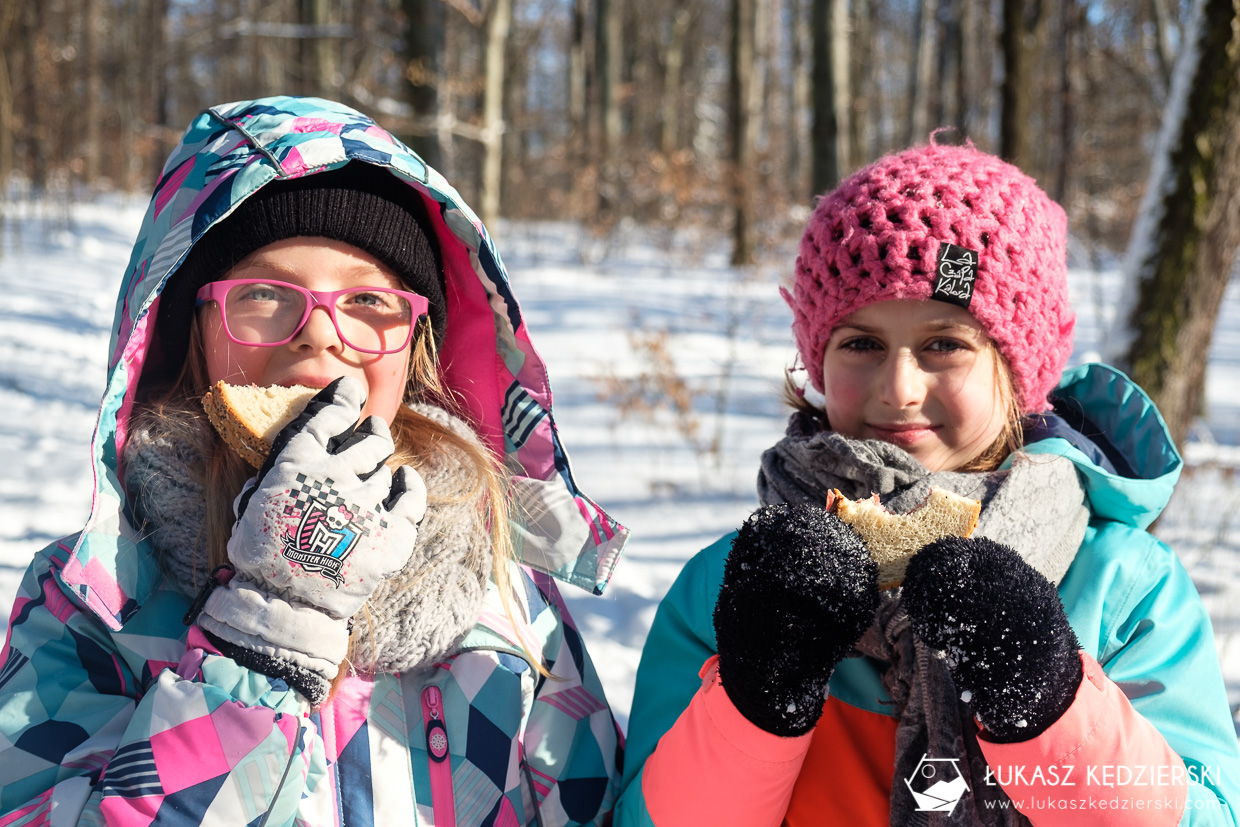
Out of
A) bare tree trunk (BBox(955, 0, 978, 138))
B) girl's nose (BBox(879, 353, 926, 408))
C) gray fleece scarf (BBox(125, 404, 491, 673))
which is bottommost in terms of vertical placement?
gray fleece scarf (BBox(125, 404, 491, 673))

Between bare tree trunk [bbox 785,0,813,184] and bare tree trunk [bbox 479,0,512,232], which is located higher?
bare tree trunk [bbox 785,0,813,184]

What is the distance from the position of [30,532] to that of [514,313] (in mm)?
3047

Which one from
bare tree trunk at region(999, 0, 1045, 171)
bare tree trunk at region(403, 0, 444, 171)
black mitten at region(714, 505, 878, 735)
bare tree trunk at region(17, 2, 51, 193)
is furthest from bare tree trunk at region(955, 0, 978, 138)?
bare tree trunk at region(17, 2, 51, 193)

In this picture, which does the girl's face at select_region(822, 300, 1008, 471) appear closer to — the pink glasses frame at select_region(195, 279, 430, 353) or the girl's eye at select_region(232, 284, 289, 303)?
the pink glasses frame at select_region(195, 279, 430, 353)

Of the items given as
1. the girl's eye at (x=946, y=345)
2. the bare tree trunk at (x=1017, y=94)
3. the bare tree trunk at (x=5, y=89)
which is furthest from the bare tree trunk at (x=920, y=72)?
the girl's eye at (x=946, y=345)

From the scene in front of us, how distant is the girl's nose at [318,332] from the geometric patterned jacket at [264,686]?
0.73ft

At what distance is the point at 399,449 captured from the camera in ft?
5.39

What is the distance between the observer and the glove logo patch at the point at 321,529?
1.25 meters

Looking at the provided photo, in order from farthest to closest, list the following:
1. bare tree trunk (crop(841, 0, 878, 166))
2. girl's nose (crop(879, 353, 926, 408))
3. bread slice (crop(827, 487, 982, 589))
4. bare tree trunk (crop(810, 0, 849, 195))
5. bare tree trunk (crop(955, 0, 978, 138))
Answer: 1. bare tree trunk (crop(841, 0, 878, 166))
2. bare tree trunk (crop(955, 0, 978, 138))
3. bare tree trunk (crop(810, 0, 849, 195))
4. girl's nose (crop(879, 353, 926, 408))
5. bread slice (crop(827, 487, 982, 589))

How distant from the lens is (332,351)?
4.91 feet

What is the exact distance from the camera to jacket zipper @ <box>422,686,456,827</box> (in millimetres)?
1419

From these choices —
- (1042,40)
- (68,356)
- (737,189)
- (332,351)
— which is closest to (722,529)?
(332,351)

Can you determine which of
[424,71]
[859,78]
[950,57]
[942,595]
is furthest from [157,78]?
[942,595]

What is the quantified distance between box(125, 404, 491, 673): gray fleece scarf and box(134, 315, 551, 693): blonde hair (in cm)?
1
